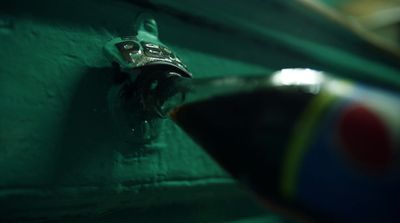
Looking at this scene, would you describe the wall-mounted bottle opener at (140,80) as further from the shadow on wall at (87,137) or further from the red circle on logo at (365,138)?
the red circle on logo at (365,138)

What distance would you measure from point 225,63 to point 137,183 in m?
0.24

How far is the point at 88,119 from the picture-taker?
15.2 inches

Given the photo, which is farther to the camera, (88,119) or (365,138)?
(88,119)

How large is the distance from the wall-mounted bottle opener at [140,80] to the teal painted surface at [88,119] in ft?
0.04

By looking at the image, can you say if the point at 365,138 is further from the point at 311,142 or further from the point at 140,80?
the point at 140,80

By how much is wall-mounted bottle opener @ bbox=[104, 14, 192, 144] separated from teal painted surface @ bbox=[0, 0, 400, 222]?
14 millimetres

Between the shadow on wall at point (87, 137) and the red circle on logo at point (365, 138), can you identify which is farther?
the shadow on wall at point (87, 137)

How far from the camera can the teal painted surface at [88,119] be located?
34 centimetres

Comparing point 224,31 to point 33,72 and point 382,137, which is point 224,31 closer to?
point 33,72

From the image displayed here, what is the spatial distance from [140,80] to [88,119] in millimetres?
71

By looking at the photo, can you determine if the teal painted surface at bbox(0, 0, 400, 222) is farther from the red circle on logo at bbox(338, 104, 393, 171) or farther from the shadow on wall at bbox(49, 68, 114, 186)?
the red circle on logo at bbox(338, 104, 393, 171)

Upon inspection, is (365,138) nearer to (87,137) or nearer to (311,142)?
(311,142)

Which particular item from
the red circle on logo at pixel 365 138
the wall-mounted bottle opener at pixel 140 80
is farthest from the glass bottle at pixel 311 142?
the wall-mounted bottle opener at pixel 140 80

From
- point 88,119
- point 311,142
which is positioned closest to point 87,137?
point 88,119
